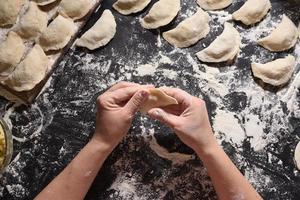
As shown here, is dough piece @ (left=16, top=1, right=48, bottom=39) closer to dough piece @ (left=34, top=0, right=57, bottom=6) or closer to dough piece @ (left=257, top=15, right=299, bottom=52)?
dough piece @ (left=34, top=0, right=57, bottom=6)

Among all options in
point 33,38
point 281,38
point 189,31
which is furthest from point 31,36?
point 281,38

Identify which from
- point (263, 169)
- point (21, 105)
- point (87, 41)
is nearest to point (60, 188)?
point (21, 105)

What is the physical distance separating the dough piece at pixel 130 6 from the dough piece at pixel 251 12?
1.25 ft

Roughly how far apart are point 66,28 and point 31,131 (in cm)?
44

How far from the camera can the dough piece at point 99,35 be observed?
6.06 ft

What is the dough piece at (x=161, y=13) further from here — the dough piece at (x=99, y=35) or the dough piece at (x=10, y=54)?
the dough piece at (x=10, y=54)

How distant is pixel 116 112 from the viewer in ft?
5.16

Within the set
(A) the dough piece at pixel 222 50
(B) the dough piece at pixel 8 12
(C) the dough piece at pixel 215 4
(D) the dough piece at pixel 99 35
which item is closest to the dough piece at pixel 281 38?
(A) the dough piece at pixel 222 50

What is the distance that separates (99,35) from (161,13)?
0.27 m

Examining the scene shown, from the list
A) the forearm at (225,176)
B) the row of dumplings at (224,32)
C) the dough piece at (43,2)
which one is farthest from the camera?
the dough piece at (43,2)

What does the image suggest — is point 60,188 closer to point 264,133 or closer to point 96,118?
point 96,118

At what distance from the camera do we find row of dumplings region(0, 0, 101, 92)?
5.77 ft

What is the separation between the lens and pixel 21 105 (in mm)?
1797

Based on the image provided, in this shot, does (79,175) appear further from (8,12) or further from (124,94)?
(8,12)
